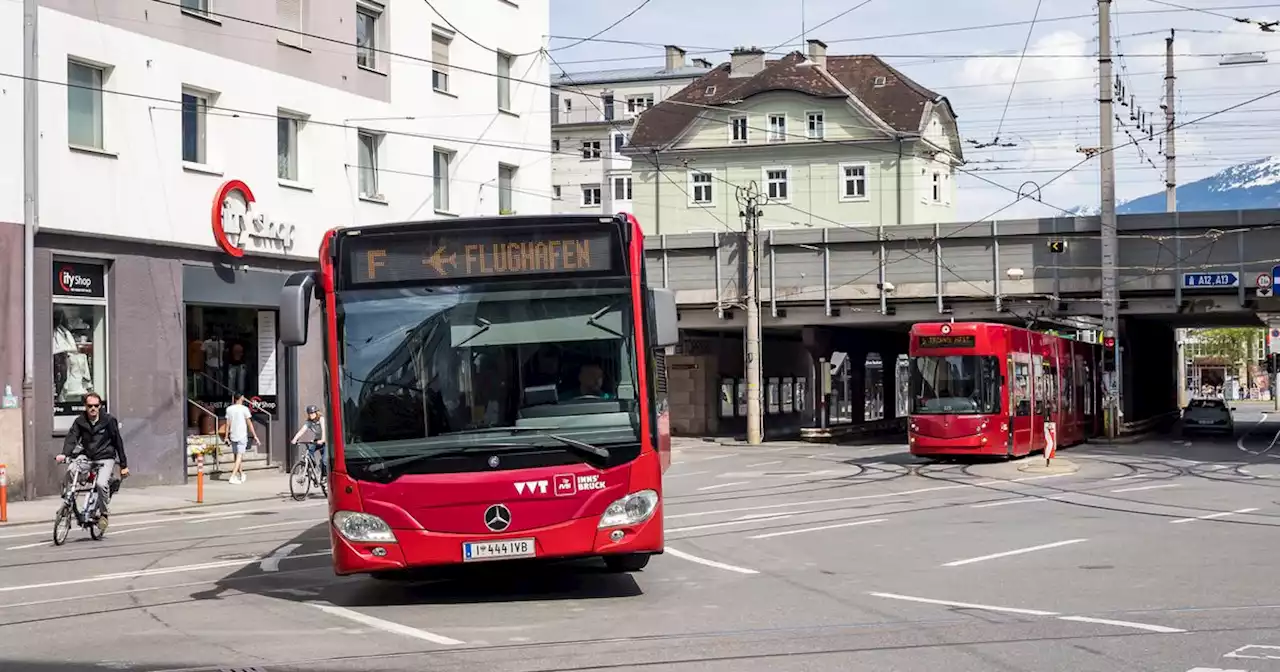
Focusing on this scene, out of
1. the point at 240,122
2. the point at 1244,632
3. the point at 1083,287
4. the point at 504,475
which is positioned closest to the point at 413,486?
the point at 504,475

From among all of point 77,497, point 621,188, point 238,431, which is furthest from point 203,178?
point 621,188

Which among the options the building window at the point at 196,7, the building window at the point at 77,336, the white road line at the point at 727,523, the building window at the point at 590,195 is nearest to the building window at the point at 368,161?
the building window at the point at 196,7

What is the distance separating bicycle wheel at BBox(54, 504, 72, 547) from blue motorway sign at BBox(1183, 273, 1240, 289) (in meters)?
32.2

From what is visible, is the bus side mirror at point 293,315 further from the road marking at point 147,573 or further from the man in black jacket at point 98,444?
the man in black jacket at point 98,444

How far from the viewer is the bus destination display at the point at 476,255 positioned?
436 inches

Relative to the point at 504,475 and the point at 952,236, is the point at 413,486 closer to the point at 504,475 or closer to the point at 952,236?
the point at 504,475

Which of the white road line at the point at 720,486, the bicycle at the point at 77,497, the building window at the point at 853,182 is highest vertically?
the building window at the point at 853,182

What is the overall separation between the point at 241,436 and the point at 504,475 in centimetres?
1920

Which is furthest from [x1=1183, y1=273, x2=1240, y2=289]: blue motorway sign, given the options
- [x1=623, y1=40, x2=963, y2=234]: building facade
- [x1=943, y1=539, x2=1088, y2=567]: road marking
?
[x1=623, y1=40, x2=963, y2=234]: building facade

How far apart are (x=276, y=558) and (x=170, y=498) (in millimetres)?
11257

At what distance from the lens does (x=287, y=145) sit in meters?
32.1

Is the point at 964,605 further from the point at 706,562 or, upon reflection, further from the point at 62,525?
the point at 62,525

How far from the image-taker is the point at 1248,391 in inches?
5015

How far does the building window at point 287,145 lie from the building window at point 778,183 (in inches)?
1757
